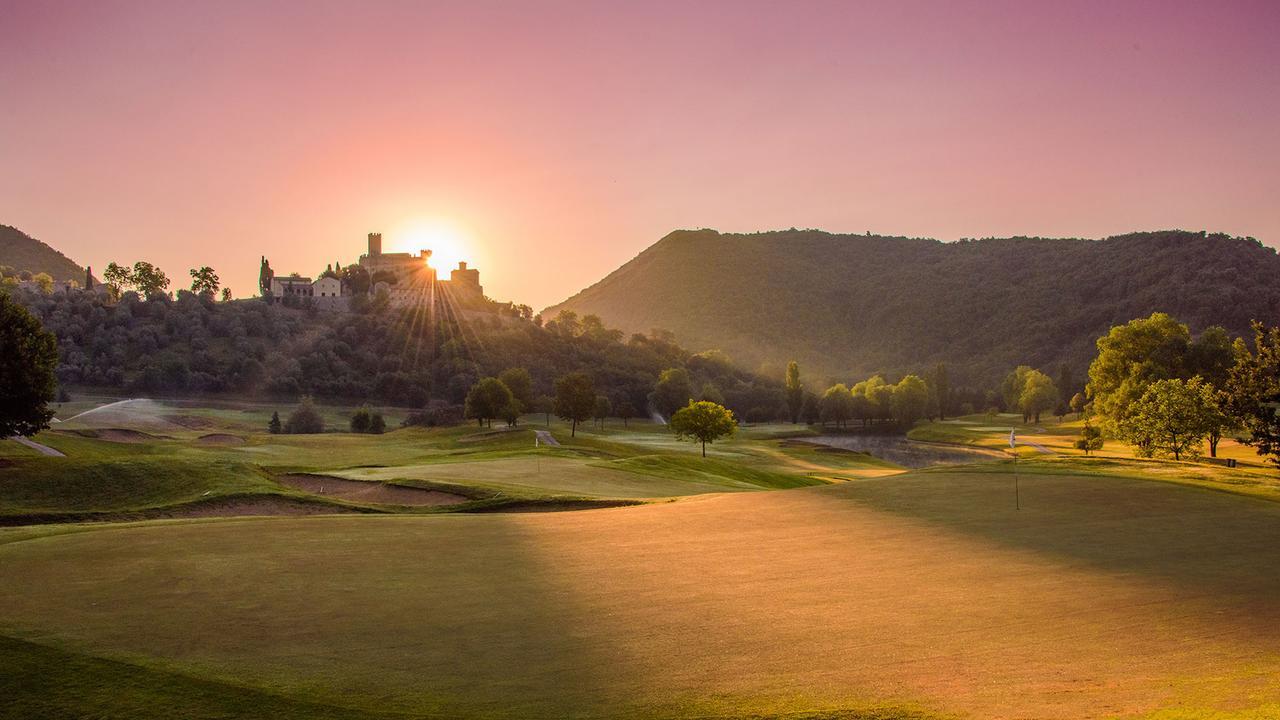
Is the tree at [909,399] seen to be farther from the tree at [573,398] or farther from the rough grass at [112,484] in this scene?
the rough grass at [112,484]

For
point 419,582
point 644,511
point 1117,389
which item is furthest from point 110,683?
point 1117,389

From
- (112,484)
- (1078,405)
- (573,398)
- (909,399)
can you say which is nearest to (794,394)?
(909,399)

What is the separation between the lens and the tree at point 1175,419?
177ft

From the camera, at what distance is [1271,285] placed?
170m

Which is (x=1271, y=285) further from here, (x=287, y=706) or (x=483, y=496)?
(x=287, y=706)

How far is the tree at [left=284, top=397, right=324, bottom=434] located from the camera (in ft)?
333

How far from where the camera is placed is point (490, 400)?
9344 cm

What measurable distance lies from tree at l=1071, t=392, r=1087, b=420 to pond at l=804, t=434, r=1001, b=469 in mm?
22774

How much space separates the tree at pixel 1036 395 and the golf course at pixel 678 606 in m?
99.1

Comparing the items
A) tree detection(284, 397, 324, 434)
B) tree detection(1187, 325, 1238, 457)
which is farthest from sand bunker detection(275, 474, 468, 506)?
tree detection(1187, 325, 1238, 457)

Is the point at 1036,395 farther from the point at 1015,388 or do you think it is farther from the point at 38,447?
the point at 38,447

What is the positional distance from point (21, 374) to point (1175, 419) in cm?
6460

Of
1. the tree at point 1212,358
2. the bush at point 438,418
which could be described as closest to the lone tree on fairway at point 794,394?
the bush at point 438,418

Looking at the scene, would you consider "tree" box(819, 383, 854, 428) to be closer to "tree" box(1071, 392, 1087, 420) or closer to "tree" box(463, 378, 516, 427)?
"tree" box(1071, 392, 1087, 420)
